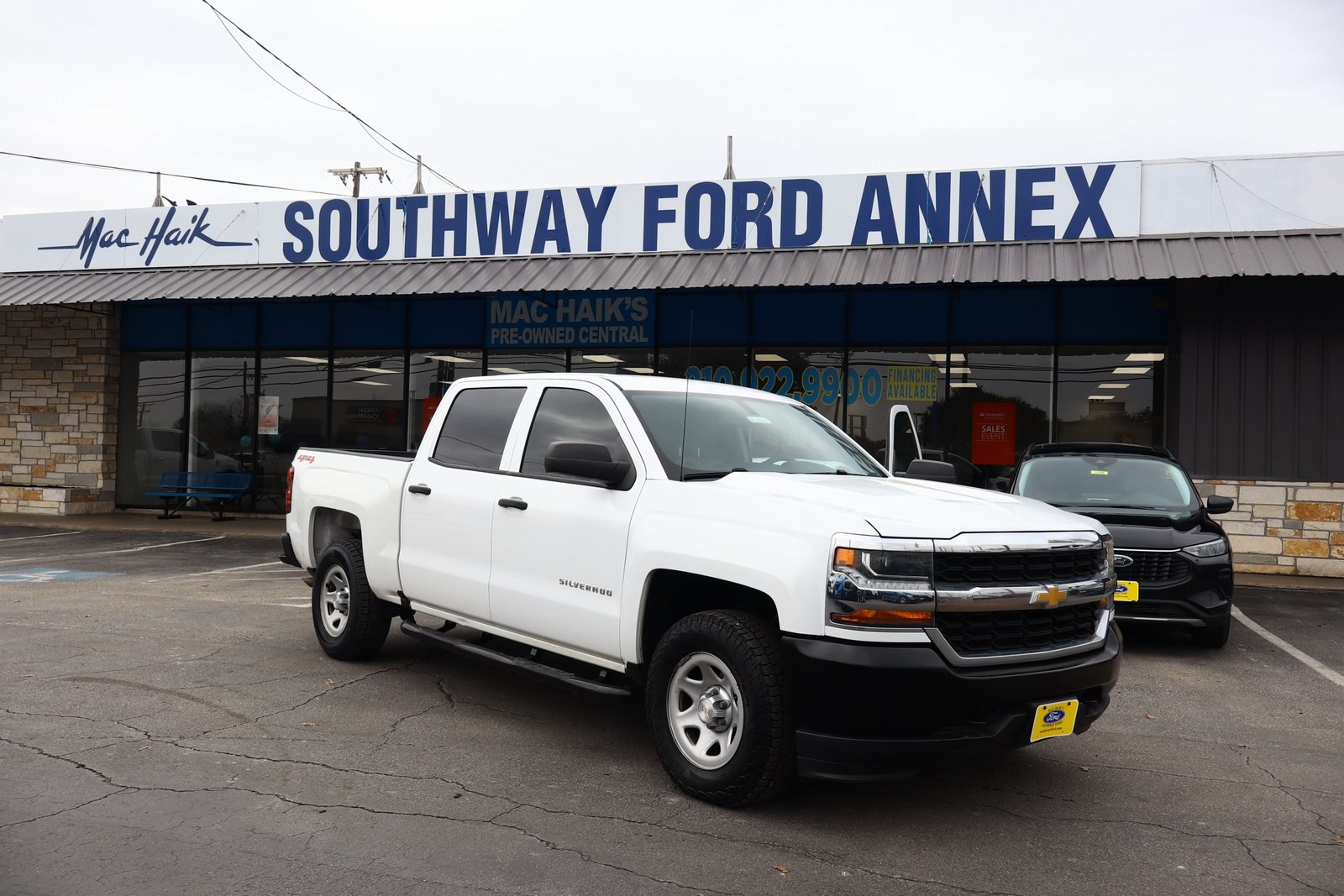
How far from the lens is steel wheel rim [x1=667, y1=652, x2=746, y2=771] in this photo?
14.3 feet

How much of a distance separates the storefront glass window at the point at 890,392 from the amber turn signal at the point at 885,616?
11670mm

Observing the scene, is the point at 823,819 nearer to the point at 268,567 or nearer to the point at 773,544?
the point at 773,544

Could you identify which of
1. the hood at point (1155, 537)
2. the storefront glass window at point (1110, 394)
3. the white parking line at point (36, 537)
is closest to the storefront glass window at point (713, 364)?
the storefront glass window at point (1110, 394)

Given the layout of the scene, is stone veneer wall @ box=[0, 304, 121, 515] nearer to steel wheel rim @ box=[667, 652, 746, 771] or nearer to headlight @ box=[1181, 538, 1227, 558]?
steel wheel rim @ box=[667, 652, 746, 771]

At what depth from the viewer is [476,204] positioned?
16750mm

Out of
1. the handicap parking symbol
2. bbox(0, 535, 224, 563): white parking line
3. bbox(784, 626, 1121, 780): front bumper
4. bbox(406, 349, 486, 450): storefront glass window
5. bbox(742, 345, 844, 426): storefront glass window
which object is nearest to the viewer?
bbox(784, 626, 1121, 780): front bumper

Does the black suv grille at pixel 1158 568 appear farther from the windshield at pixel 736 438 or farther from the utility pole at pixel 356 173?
the utility pole at pixel 356 173

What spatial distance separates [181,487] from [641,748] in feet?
51.3

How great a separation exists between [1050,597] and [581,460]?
211 cm

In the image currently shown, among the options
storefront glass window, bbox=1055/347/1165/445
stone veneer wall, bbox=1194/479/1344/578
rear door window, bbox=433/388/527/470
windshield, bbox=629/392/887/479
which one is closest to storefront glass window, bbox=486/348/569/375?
storefront glass window, bbox=1055/347/1165/445

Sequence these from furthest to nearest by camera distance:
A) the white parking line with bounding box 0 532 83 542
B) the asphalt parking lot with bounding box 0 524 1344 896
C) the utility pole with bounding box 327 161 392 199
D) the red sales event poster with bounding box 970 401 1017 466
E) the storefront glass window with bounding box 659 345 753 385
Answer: the utility pole with bounding box 327 161 392 199 < the storefront glass window with bounding box 659 345 753 385 < the red sales event poster with bounding box 970 401 1017 466 < the white parking line with bounding box 0 532 83 542 < the asphalt parking lot with bounding box 0 524 1344 896

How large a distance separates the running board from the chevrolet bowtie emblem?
189cm

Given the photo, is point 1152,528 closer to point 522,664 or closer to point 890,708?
point 890,708

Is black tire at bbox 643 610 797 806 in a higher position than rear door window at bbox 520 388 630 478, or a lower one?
lower
